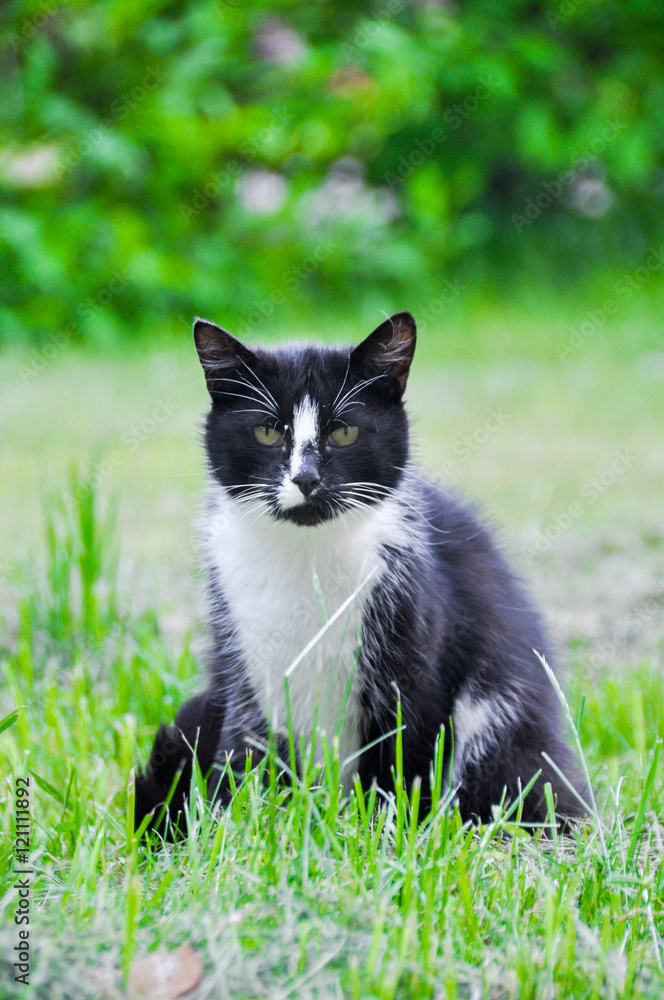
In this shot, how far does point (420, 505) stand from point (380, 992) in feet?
3.87

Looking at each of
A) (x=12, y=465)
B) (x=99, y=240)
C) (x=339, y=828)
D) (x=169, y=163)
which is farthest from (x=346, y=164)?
(x=339, y=828)

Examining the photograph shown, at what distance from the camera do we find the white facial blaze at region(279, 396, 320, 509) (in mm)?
1843

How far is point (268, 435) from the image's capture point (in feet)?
6.37

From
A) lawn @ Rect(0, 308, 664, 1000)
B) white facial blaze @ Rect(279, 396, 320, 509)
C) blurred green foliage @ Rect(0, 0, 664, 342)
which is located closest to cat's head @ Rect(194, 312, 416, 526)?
white facial blaze @ Rect(279, 396, 320, 509)

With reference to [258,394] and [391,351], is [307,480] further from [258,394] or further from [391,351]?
[391,351]

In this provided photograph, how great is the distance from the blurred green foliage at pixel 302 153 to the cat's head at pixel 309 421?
3.94 m

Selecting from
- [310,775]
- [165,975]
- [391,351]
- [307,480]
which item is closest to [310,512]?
[307,480]

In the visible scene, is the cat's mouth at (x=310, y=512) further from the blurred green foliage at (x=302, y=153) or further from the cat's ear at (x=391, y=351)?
the blurred green foliage at (x=302, y=153)

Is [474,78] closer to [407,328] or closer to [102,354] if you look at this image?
[102,354]

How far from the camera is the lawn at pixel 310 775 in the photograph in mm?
1249

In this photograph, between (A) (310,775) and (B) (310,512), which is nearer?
(A) (310,775)

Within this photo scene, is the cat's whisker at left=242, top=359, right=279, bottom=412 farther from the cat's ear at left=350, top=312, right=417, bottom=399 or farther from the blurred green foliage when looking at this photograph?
the blurred green foliage

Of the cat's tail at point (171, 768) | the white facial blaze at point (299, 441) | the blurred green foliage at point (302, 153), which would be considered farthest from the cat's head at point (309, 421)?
the blurred green foliage at point (302, 153)

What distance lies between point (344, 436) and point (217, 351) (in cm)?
32
